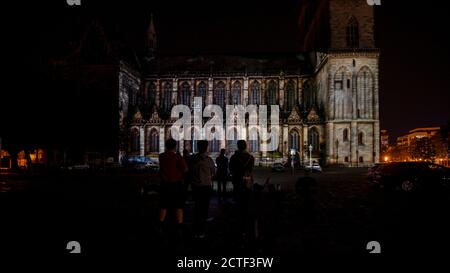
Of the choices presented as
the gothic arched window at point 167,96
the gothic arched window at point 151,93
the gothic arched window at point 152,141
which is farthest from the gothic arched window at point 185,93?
the gothic arched window at point 152,141

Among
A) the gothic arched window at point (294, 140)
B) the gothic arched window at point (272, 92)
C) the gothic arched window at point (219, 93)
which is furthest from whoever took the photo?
the gothic arched window at point (219, 93)

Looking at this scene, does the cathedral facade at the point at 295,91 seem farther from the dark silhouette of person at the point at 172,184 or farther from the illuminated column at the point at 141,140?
the dark silhouette of person at the point at 172,184

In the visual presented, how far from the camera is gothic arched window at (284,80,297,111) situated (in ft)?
216

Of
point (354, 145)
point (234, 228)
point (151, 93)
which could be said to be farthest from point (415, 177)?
point (151, 93)

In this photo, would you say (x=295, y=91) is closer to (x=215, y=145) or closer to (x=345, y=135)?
(x=345, y=135)

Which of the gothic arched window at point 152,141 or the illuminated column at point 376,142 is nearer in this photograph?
the illuminated column at point 376,142

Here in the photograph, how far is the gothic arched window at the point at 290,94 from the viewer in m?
65.9

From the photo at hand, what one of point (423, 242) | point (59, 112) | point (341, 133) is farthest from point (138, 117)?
point (423, 242)

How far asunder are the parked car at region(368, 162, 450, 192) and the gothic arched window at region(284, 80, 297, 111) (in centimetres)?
4516

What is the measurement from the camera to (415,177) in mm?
20156

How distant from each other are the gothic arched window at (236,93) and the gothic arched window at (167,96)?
10.8 metres

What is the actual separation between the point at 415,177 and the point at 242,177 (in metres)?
14.2

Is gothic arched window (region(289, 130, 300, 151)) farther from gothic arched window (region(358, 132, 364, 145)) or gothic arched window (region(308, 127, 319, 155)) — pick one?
gothic arched window (region(358, 132, 364, 145))

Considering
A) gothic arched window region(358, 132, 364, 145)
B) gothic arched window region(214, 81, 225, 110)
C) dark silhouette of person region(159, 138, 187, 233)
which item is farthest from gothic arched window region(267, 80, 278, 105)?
dark silhouette of person region(159, 138, 187, 233)
